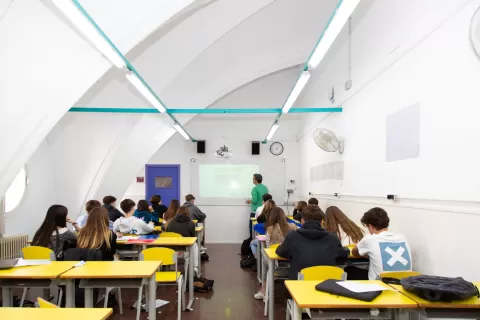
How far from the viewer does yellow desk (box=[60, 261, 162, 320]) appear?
9.89 ft

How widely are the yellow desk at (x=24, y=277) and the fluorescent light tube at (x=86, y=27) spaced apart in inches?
80.4

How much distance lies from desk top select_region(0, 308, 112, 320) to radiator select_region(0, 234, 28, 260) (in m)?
4.29

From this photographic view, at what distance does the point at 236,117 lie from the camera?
11.0 m

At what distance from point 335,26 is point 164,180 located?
28.5ft

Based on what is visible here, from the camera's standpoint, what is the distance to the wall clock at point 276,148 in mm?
10891

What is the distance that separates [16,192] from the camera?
281 inches

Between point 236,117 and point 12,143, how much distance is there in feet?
24.6

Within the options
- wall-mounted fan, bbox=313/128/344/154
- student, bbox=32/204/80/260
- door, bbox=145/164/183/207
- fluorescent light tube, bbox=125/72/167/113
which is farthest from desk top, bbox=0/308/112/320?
door, bbox=145/164/183/207

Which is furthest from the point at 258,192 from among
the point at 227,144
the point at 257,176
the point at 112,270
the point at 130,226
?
the point at 112,270

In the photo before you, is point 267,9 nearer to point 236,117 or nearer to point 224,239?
point 236,117

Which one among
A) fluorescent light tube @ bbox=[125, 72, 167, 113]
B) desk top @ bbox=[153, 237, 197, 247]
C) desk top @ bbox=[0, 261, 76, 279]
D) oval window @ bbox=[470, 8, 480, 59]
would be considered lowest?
desk top @ bbox=[153, 237, 197, 247]

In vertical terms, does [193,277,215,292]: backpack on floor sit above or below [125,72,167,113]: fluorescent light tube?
below

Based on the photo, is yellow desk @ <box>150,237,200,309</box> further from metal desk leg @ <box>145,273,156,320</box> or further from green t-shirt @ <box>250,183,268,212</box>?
green t-shirt @ <box>250,183,268,212</box>

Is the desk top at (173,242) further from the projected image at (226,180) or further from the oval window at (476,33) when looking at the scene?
the projected image at (226,180)
